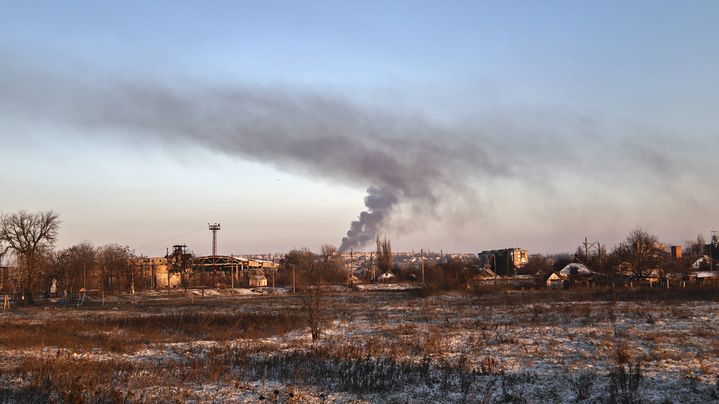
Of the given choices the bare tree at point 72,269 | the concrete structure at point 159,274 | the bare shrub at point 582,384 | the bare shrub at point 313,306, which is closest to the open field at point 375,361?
the bare shrub at point 582,384

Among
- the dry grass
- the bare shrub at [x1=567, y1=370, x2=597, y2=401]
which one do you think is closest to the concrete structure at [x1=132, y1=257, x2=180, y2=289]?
the dry grass

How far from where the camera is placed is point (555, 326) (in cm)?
2216

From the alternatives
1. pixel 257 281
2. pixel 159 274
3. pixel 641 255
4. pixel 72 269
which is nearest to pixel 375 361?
pixel 641 255

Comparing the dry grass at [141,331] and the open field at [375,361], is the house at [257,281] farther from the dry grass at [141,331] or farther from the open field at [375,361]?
the open field at [375,361]

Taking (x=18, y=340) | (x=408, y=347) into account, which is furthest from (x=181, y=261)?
(x=408, y=347)

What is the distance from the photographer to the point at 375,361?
14.2 m

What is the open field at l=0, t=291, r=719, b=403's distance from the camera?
10539mm

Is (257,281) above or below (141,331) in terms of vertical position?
below

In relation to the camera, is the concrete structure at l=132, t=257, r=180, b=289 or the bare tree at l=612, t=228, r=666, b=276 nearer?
the bare tree at l=612, t=228, r=666, b=276

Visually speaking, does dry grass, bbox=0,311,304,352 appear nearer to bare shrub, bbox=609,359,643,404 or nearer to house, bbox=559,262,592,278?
bare shrub, bbox=609,359,643,404

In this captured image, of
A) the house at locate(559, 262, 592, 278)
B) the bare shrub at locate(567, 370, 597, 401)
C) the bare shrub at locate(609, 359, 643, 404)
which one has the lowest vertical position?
the house at locate(559, 262, 592, 278)

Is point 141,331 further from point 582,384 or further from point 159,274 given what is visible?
point 159,274

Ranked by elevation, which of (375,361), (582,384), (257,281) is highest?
(582,384)

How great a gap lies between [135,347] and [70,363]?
432 centimetres
